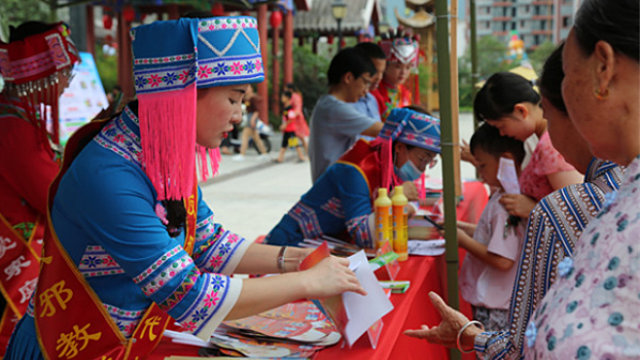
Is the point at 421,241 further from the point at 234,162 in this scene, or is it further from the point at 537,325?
the point at 234,162

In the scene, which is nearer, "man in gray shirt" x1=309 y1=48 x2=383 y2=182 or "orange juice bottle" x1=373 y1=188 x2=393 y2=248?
"orange juice bottle" x1=373 y1=188 x2=393 y2=248

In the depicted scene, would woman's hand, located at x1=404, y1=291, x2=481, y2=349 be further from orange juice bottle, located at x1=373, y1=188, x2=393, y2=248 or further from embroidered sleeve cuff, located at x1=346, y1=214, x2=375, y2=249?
embroidered sleeve cuff, located at x1=346, y1=214, x2=375, y2=249

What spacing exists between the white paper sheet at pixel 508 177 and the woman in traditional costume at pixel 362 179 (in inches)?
10.6

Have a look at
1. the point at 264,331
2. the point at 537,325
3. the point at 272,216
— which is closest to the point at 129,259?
the point at 264,331

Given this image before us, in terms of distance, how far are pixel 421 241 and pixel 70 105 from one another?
3900 mm

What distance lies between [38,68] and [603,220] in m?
2.13

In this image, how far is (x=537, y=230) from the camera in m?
1.06

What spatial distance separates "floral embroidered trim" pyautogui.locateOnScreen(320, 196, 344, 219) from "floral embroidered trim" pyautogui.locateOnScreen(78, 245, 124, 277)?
1362 mm

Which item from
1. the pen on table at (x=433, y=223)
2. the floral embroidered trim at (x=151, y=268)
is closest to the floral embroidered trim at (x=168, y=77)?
the floral embroidered trim at (x=151, y=268)

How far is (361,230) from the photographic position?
91.9 inches

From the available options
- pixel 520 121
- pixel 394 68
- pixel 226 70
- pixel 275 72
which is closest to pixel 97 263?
pixel 226 70

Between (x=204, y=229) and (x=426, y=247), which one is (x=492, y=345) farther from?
(x=426, y=247)

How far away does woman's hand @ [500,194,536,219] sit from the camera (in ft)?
7.32

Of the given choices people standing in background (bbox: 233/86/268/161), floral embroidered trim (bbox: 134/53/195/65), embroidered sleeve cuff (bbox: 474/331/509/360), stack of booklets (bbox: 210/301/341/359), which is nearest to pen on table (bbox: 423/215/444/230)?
stack of booklets (bbox: 210/301/341/359)
